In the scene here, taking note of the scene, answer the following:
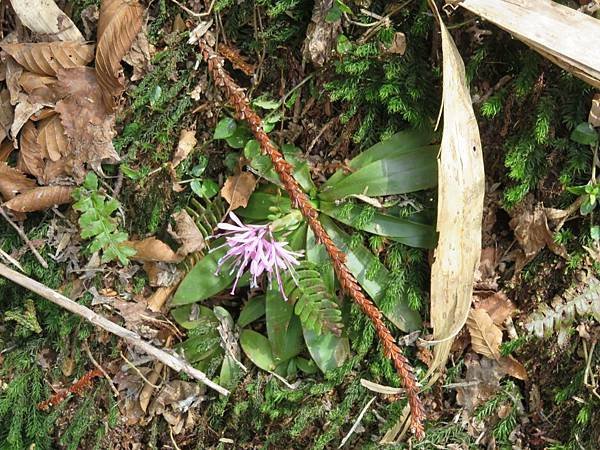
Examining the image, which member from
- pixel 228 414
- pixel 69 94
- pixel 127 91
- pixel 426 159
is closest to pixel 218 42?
pixel 127 91

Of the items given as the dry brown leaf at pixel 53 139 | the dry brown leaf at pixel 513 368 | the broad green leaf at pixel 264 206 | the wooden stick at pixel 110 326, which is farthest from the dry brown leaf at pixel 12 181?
the dry brown leaf at pixel 513 368

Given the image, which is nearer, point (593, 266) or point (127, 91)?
point (593, 266)

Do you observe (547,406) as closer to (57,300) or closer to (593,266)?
(593,266)

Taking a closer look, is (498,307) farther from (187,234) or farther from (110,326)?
(110,326)

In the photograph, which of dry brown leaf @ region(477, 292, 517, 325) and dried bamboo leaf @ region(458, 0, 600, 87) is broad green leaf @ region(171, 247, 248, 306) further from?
dried bamboo leaf @ region(458, 0, 600, 87)

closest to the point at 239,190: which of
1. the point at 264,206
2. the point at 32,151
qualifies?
the point at 264,206
